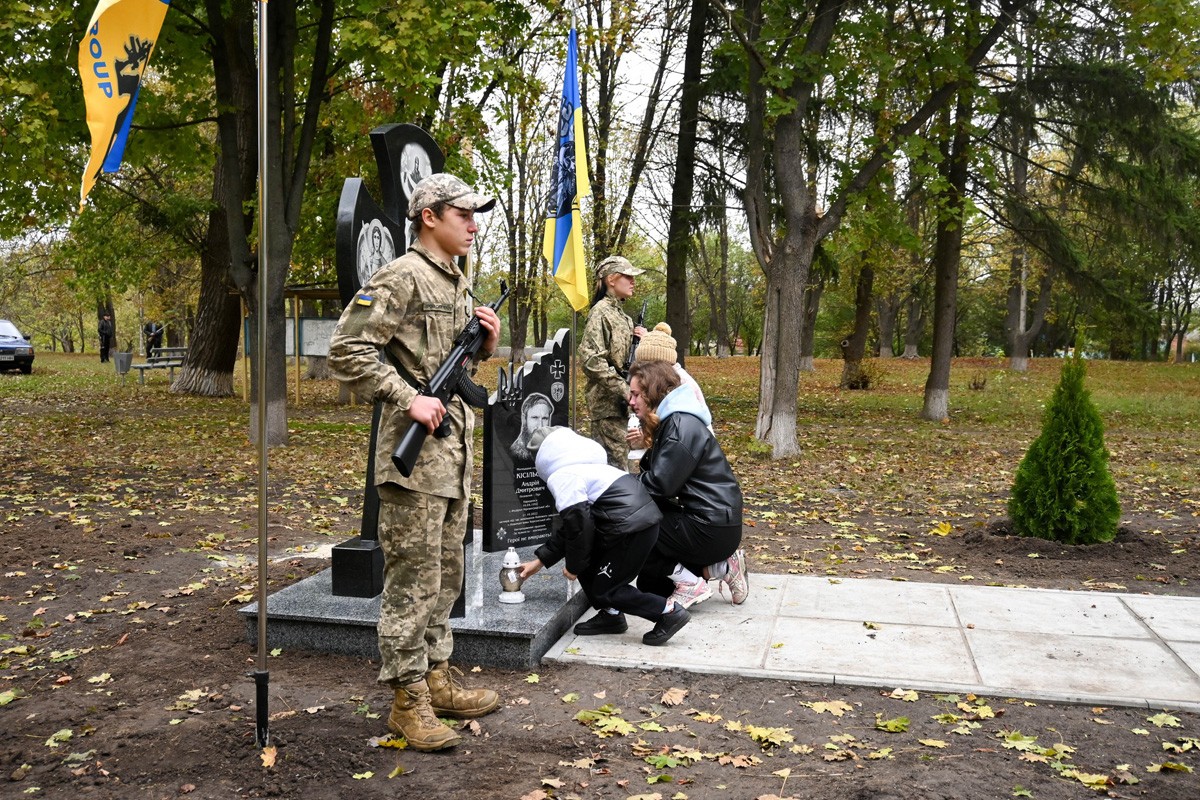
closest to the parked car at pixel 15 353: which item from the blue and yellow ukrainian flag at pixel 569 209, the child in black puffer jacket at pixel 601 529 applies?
the blue and yellow ukrainian flag at pixel 569 209

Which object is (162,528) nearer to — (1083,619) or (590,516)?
(590,516)

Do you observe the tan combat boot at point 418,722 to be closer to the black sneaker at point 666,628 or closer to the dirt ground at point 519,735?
the dirt ground at point 519,735

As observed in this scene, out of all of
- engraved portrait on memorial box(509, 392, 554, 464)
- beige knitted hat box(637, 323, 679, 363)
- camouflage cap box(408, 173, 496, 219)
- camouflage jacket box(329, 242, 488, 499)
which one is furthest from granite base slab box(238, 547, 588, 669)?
camouflage cap box(408, 173, 496, 219)

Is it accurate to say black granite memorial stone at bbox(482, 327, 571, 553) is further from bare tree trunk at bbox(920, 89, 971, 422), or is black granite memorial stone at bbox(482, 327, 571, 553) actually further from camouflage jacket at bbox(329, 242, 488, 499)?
bare tree trunk at bbox(920, 89, 971, 422)

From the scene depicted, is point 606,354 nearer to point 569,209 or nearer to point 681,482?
point 569,209

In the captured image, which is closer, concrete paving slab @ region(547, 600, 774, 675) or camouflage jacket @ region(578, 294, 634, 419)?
concrete paving slab @ region(547, 600, 774, 675)

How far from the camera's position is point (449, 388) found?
4.03 metres

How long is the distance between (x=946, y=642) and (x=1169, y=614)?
160 cm

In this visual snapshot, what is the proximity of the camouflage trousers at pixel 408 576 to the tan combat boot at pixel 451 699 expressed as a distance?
25 centimetres

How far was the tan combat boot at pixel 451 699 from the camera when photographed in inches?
171

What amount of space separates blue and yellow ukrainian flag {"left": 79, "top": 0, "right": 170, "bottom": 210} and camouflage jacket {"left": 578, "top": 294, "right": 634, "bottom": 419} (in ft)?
12.5

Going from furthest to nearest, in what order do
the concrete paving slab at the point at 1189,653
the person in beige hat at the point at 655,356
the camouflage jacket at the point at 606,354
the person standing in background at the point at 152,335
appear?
1. the person standing in background at the point at 152,335
2. the camouflage jacket at the point at 606,354
3. the person in beige hat at the point at 655,356
4. the concrete paving slab at the point at 1189,653

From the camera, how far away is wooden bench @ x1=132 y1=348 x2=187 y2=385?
23.8 metres

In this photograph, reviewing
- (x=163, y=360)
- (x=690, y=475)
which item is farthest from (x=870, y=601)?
(x=163, y=360)
